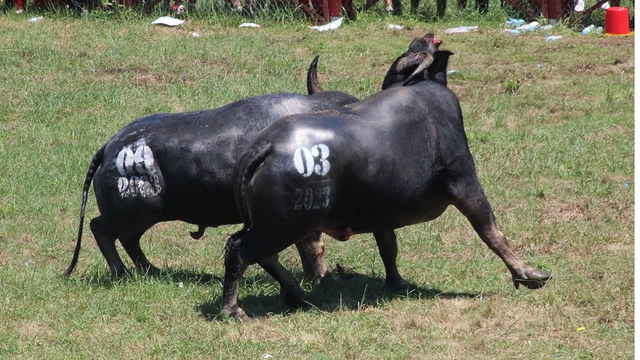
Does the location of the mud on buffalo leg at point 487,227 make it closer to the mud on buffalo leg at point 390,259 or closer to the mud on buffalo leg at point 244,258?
the mud on buffalo leg at point 390,259

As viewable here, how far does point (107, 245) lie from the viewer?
23.0ft

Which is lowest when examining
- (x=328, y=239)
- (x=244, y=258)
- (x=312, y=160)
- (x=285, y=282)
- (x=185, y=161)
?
(x=328, y=239)

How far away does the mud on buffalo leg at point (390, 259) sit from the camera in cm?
680

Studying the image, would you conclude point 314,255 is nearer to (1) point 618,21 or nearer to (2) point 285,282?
(2) point 285,282

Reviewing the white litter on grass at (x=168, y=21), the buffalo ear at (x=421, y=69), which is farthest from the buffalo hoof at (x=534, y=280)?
the white litter on grass at (x=168, y=21)

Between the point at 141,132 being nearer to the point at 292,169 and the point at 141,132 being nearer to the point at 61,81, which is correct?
the point at 292,169

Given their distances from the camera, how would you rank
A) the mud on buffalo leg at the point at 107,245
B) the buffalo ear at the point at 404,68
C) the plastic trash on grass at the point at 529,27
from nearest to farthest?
the buffalo ear at the point at 404,68, the mud on buffalo leg at the point at 107,245, the plastic trash on grass at the point at 529,27

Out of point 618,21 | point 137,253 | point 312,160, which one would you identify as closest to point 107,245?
point 137,253

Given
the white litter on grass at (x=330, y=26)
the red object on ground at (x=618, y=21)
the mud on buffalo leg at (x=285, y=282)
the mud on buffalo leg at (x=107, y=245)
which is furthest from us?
the white litter on grass at (x=330, y=26)

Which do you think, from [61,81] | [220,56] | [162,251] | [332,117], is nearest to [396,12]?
[220,56]

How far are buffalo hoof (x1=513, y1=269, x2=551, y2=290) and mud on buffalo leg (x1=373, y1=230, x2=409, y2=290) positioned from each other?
73 cm

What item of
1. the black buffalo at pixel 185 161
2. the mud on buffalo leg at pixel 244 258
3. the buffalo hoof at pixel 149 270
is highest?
the black buffalo at pixel 185 161

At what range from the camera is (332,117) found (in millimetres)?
6094

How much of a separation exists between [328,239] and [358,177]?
2.11 metres
